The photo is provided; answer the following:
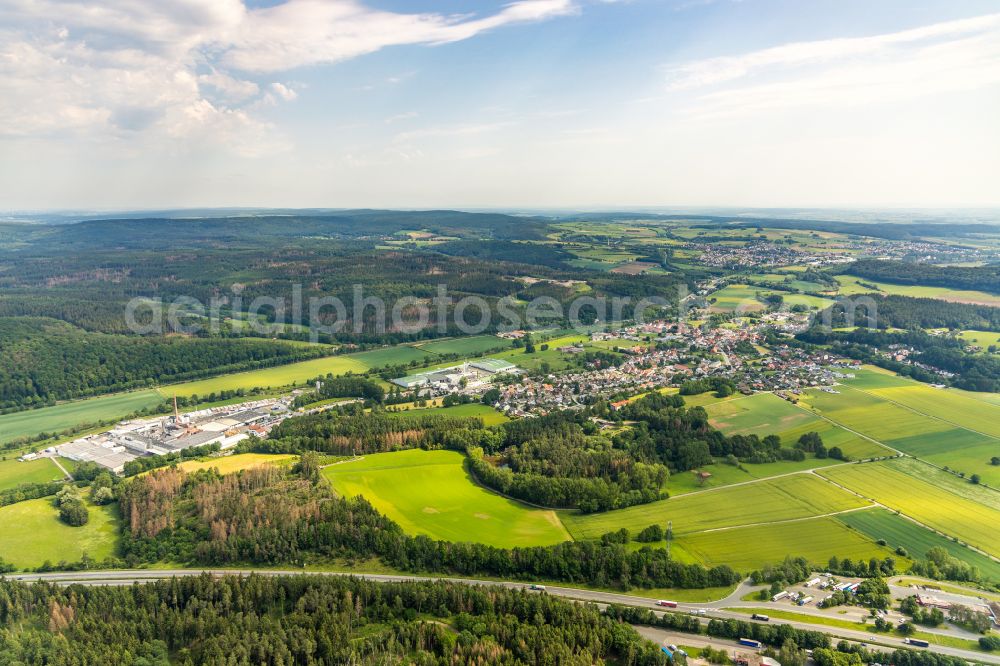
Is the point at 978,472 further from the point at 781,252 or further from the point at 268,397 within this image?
the point at 781,252

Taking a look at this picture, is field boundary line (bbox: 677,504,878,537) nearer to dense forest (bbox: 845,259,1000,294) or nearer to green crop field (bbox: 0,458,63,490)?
green crop field (bbox: 0,458,63,490)

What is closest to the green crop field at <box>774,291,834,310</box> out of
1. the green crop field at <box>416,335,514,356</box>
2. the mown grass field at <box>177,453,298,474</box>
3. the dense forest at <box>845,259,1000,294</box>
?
the dense forest at <box>845,259,1000,294</box>

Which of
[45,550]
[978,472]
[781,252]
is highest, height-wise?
[781,252]

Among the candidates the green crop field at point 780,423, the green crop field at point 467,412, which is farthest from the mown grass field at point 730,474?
the green crop field at point 467,412

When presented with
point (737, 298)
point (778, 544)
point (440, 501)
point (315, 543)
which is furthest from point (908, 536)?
point (737, 298)

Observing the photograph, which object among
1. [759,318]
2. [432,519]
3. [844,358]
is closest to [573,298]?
[759,318]
